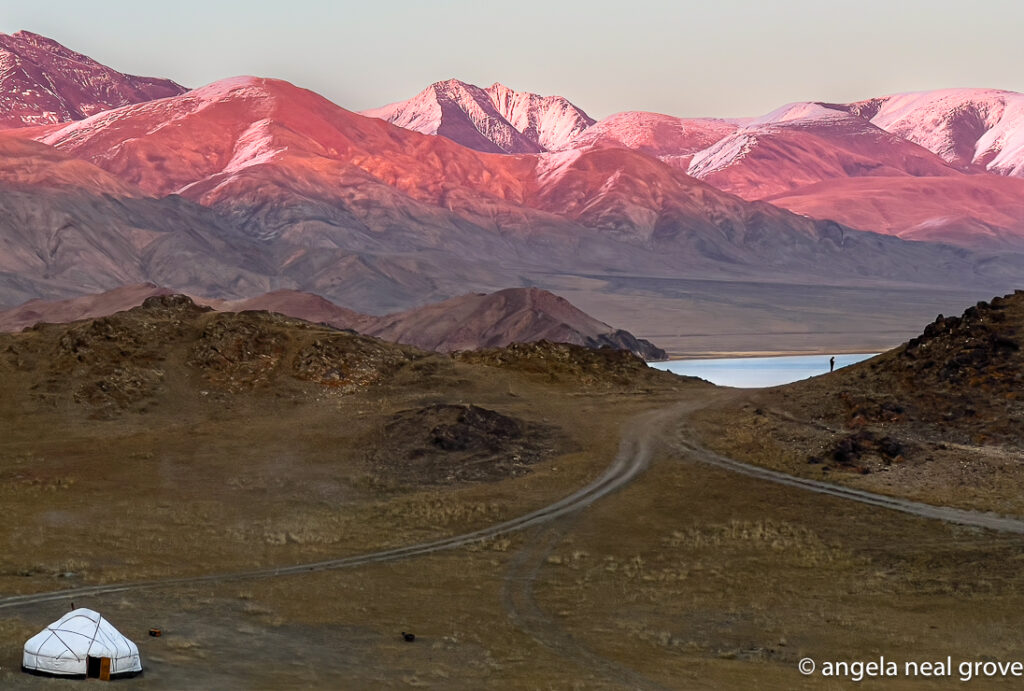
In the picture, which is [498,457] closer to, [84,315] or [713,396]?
[713,396]

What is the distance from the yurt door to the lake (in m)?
96.5

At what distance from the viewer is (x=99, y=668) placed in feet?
78.8

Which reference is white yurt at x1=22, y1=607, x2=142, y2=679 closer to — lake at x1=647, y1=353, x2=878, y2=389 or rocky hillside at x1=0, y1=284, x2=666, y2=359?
lake at x1=647, y1=353, x2=878, y2=389

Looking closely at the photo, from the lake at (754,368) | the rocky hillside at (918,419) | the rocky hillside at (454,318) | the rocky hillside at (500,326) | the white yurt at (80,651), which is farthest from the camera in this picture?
the rocky hillside at (454,318)

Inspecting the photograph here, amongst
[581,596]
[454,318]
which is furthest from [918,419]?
[454,318]

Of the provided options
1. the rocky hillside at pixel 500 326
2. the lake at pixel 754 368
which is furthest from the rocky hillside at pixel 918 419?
the rocky hillside at pixel 500 326

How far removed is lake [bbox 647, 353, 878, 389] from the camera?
414 feet

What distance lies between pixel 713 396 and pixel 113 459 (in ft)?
108

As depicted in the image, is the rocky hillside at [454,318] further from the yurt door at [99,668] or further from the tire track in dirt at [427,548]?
the yurt door at [99,668]

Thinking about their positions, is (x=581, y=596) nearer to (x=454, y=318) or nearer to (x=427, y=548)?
(x=427, y=548)

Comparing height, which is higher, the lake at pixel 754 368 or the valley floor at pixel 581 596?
the lake at pixel 754 368

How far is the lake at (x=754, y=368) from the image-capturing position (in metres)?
126

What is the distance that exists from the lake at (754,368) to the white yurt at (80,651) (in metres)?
96.1

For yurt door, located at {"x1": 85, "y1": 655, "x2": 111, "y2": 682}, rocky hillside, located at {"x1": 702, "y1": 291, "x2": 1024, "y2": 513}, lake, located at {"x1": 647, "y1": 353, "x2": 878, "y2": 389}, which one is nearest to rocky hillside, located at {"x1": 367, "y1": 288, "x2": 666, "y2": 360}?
lake, located at {"x1": 647, "y1": 353, "x2": 878, "y2": 389}
